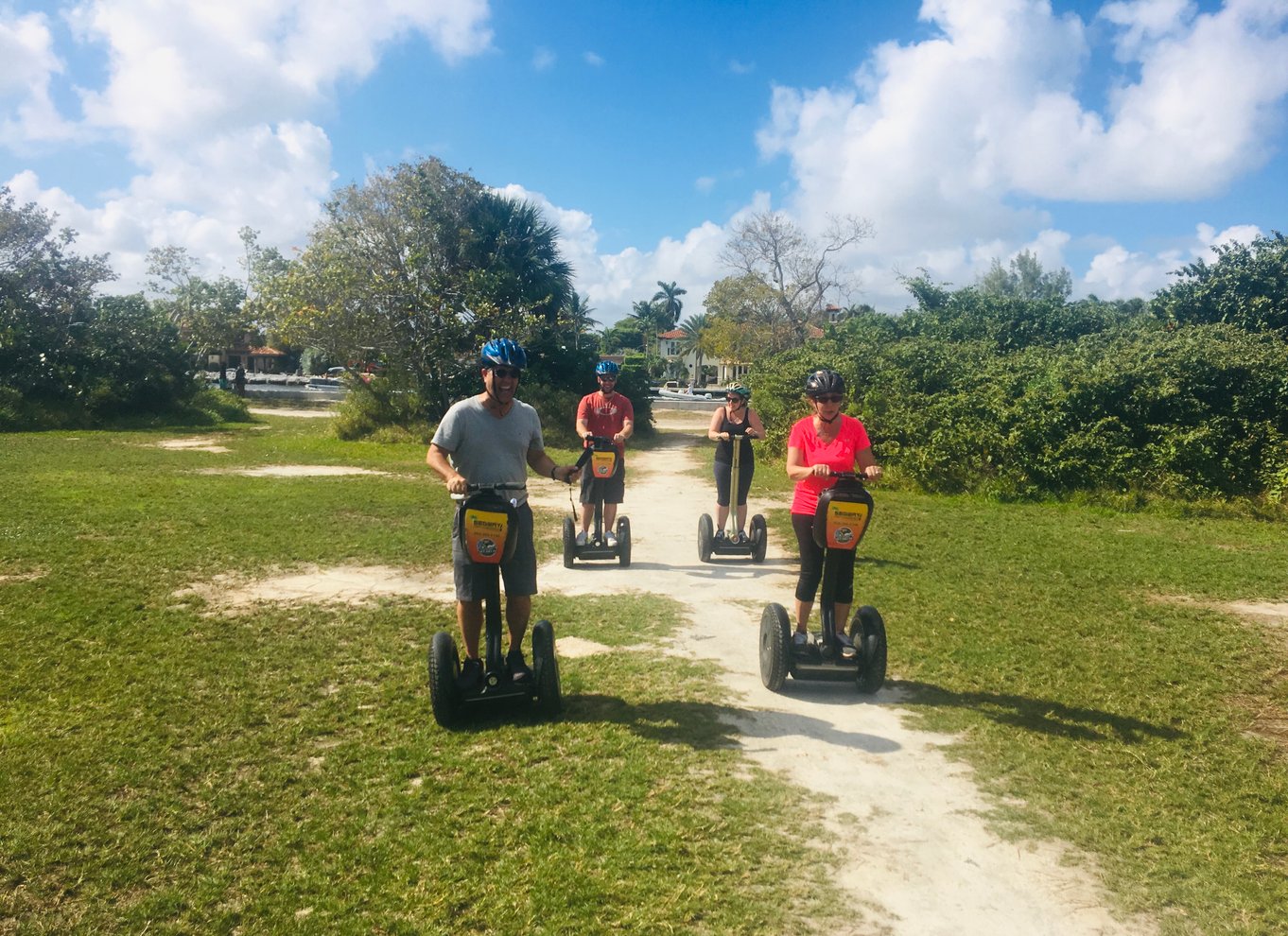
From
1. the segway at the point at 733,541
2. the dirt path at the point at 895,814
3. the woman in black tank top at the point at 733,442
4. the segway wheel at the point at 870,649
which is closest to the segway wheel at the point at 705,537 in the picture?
the segway at the point at 733,541

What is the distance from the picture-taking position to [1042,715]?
4.72 metres

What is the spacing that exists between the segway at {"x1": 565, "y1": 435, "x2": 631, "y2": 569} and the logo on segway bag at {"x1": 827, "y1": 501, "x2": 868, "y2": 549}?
11.5 feet

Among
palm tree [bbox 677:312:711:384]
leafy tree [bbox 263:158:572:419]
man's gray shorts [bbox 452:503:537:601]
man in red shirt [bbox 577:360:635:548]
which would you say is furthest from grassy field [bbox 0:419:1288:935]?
palm tree [bbox 677:312:711:384]

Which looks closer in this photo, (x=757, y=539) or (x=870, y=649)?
(x=870, y=649)

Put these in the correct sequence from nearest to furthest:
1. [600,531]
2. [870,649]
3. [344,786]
→ [344,786]
[870,649]
[600,531]

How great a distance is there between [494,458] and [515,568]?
59cm

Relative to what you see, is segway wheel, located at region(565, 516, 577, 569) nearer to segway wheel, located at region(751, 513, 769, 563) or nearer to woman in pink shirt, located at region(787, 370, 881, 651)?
segway wheel, located at region(751, 513, 769, 563)

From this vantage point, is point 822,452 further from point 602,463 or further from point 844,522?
point 602,463

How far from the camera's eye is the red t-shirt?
331 inches

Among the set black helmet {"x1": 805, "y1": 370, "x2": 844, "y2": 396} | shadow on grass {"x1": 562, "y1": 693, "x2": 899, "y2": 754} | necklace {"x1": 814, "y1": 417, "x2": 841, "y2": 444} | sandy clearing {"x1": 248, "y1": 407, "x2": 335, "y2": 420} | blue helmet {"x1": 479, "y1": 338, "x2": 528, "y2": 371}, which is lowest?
shadow on grass {"x1": 562, "y1": 693, "x2": 899, "y2": 754}

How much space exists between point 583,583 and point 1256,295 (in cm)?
1623

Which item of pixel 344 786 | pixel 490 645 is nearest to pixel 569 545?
pixel 490 645

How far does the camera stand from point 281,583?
7.28 meters

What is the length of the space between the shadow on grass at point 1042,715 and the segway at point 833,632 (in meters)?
0.34
